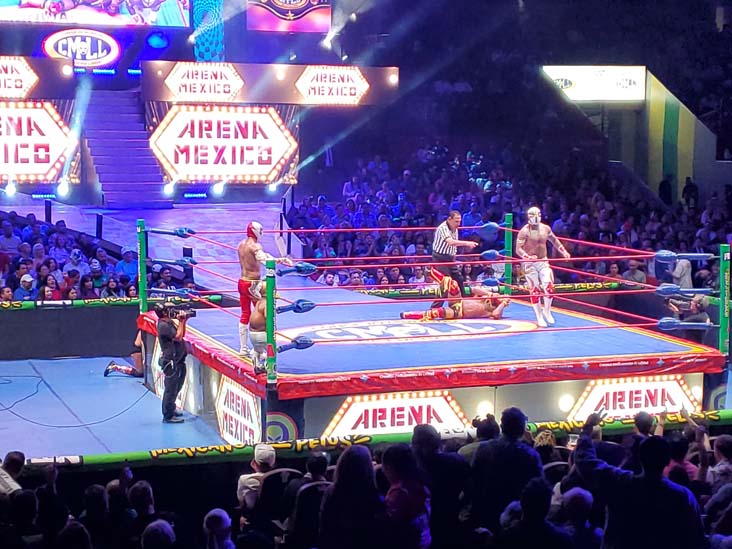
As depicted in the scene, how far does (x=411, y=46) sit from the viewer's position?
24.3 metres

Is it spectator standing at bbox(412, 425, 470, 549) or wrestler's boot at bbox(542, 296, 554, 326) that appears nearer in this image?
spectator standing at bbox(412, 425, 470, 549)

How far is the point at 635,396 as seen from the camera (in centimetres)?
917

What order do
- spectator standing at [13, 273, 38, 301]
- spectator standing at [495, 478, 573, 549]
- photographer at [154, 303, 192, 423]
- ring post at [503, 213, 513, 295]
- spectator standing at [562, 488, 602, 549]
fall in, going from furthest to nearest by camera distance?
spectator standing at [13, 273, 38, 301] < ring post at [503, 213, 513, 295] < photographer at [154, 303, 192, 423] < spectator standing at [562, 488, 602, 549] < spectator standing at [495, 478, 573, 549]

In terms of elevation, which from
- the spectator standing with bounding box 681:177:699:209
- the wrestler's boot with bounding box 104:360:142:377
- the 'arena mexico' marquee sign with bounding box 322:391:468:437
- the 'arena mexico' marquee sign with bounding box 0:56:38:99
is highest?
the 'arena mexico' marquee sign with bounding box 0:56:38:99

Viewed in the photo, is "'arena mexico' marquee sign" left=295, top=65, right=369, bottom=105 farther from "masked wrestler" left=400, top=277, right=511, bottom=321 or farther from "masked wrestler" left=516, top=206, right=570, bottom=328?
"masked wrestler" left=516, top=206, right=570, bottom=328

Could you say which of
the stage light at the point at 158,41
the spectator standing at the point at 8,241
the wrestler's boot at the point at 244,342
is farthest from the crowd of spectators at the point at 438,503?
the stage light at the point at 158,41

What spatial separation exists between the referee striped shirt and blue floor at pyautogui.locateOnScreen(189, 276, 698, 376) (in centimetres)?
71

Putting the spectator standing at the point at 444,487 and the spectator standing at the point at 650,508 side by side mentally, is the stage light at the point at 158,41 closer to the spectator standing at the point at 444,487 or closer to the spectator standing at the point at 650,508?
the spectator standing at the point at 444,487

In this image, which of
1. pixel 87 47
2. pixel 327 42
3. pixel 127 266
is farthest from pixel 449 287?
pixel 327 42

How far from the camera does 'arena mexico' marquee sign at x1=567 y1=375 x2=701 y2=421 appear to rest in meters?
9.06

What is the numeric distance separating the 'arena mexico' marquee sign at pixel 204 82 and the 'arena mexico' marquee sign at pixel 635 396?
8.04m

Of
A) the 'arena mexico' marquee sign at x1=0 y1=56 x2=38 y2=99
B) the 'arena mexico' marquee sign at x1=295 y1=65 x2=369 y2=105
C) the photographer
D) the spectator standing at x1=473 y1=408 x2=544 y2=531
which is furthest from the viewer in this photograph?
the 'arena mexico' marquee sign at x1=295 y1=65 x2=369 y2=105

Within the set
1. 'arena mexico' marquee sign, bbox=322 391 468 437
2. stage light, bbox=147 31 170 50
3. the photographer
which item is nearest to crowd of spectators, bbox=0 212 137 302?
the photographer

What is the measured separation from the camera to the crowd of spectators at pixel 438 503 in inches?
160
